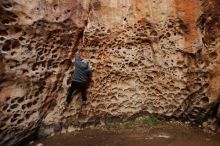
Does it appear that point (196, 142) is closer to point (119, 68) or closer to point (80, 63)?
point (119, 68)

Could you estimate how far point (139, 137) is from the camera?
564 centimetres

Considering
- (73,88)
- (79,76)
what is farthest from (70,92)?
(79,76)

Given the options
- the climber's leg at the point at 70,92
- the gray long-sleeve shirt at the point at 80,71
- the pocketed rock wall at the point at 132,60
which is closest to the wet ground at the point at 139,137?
the pocketed rock wall at the point at 132,60

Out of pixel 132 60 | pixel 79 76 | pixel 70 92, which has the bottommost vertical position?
pixel 70 92

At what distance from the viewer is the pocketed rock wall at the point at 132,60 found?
5.41m

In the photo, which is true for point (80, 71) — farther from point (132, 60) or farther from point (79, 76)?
point (132, 60)

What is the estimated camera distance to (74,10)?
560cm

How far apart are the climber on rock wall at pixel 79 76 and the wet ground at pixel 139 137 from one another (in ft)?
2.23

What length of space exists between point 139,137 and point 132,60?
5.00 ft

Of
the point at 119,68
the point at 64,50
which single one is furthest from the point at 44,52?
the point at 119,68

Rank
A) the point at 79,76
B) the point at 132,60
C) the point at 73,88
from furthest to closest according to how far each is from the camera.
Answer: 1. the point at 132,60
2. the point at 73,88
3. the point at 79,76

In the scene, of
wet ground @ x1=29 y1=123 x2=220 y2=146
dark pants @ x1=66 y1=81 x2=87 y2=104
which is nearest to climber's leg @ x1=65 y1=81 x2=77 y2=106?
dark pants @ x1=66 y1=81 x2=87 y2=104

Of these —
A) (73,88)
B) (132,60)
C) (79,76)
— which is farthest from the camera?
(132,60)

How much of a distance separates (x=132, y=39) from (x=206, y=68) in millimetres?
1547
